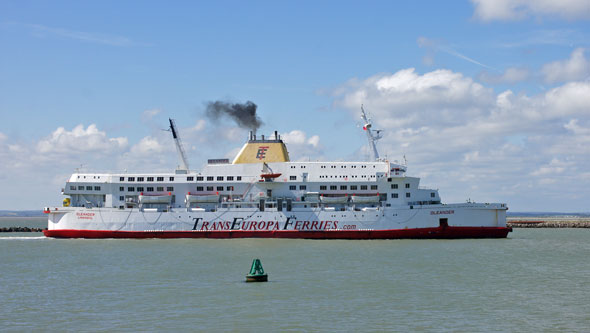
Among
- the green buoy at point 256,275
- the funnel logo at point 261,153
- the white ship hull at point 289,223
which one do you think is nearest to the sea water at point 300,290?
the green buoy at point 256,275

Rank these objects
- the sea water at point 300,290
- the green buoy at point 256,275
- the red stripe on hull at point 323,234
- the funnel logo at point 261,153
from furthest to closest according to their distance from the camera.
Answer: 1. the funnel logo at point 261,153
2. the red stripe on hull at point 323,234
3. the green buoy at point 256,275
4. the sea water at point 300,290

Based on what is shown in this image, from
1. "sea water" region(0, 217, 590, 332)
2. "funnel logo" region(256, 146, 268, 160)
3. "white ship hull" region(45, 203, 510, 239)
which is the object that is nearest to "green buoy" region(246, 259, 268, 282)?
"sea water" region(0, 217, 590, 332)

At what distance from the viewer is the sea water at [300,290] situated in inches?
613

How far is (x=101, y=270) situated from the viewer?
1004 inches

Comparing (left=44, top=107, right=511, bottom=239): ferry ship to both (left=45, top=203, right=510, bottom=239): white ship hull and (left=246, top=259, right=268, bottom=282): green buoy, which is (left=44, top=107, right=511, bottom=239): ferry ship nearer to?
(left=45, top=203, right=510, bottom=239): white ship hull

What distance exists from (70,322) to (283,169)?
1140 inches

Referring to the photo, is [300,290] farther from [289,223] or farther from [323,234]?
[289,223]

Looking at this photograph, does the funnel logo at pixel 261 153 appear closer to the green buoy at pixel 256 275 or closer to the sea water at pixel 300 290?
the sea water at pixel 300 290

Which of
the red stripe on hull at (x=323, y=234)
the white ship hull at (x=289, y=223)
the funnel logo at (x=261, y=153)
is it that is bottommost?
the red stripe on hull at (x=323, y=234)

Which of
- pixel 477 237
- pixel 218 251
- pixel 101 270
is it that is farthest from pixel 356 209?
pixel 101 270

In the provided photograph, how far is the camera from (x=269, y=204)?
141 ft

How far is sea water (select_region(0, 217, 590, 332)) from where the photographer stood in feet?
51.1

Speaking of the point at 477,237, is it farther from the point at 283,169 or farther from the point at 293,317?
the point at 293,317

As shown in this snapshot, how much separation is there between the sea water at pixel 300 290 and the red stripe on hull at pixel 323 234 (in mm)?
6977
